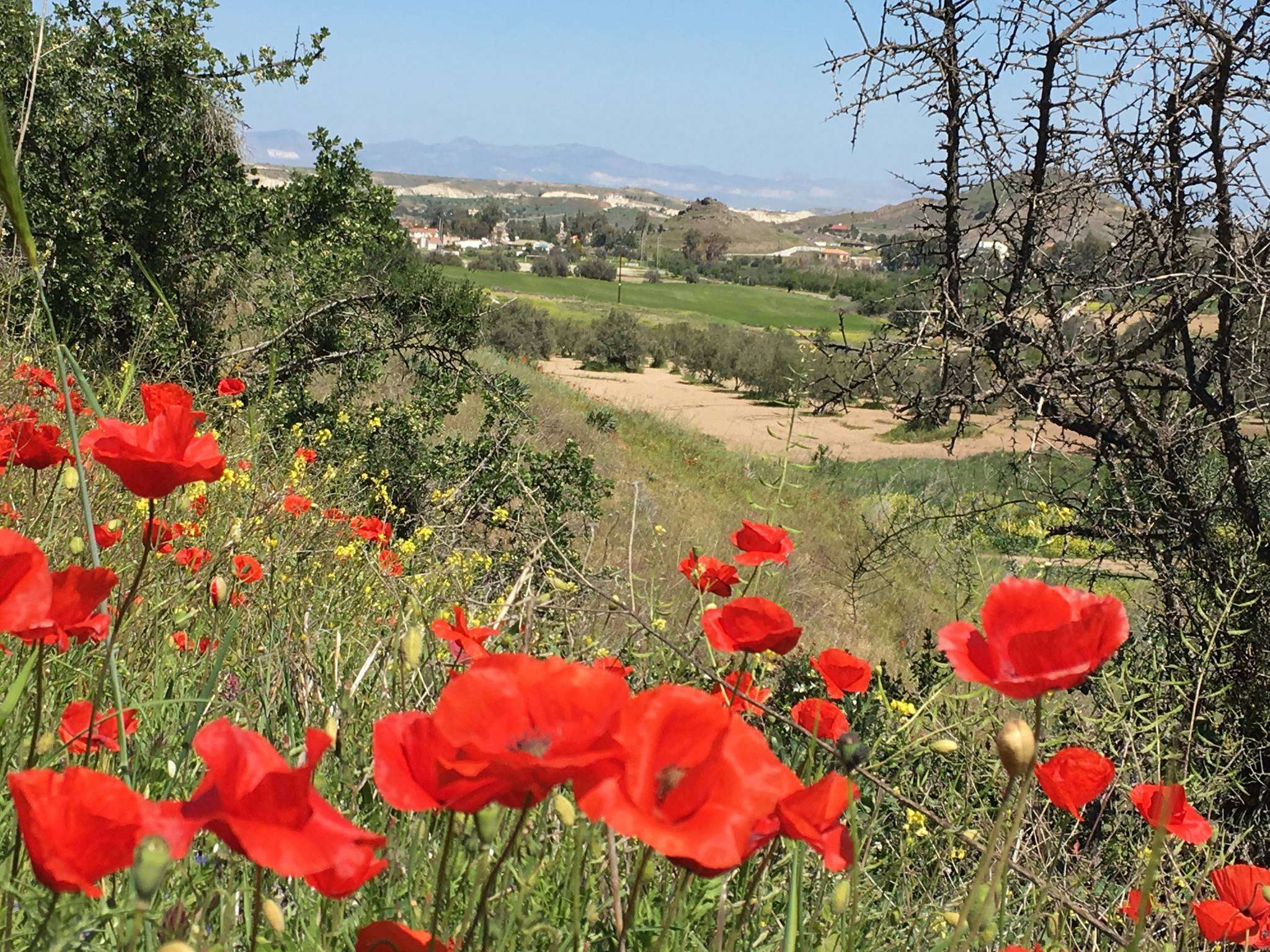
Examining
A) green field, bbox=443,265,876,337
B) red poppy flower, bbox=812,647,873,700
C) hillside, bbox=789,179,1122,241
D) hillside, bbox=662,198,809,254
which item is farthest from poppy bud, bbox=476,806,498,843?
hillside, bbox=662,198,809,254

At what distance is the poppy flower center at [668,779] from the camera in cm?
64

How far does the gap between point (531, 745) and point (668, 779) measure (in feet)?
0.30

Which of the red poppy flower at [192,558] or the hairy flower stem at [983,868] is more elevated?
the hairy flower stem at [983,868]

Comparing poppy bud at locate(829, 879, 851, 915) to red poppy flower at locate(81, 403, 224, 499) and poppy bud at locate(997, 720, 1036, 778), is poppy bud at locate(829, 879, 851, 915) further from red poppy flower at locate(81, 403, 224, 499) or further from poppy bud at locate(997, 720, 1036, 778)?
red poppy flower at locate(81, 403, 224, 499)

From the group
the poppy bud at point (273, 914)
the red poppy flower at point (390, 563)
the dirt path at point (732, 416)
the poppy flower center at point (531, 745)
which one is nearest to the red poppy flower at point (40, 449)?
the red poppy flower at point (390, 563)

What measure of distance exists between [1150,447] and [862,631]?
6.33 metres

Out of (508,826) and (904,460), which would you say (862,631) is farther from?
(904,460)

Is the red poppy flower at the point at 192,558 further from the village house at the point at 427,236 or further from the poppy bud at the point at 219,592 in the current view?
the village house at the point at 427,236

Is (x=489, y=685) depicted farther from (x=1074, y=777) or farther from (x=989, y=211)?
(x=989, y=211)

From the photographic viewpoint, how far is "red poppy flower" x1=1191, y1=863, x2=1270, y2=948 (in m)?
1.24

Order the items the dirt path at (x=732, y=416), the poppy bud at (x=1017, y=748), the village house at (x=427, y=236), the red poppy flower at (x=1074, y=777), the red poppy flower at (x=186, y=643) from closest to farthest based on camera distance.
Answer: the poppy bud at (x=1017, y=748)
the red poppy flower at (x=1074, y=777)
the red poppy flower at (x=186, y=643)
the dirt path at (x=732, y=416)
the village house at (x=427, y=236)

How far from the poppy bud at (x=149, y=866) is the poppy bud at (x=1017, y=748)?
21.3 inches

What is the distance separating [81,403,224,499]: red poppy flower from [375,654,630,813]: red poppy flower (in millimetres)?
473

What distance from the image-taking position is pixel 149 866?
1.61ft
